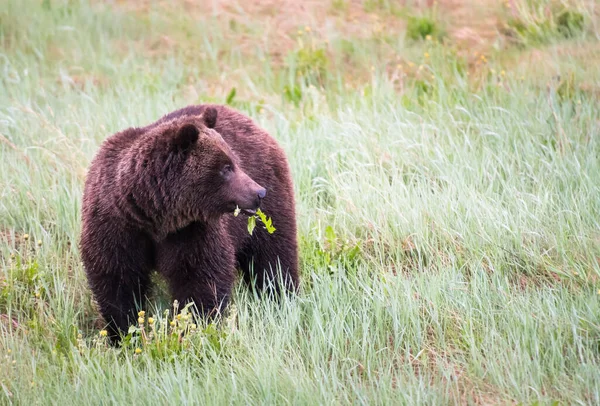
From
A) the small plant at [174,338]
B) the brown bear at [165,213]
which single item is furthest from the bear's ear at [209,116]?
the small plant at [174,338]

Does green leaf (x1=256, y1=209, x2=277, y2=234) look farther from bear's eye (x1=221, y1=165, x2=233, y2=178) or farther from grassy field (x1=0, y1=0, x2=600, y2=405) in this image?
grassy field (x1=0, y1=0, x2=600, y2=405)

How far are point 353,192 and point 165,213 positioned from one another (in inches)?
79.9

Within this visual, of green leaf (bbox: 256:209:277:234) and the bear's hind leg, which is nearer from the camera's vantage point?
the bear's hind leg

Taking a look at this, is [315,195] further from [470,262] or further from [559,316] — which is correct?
[559,316]

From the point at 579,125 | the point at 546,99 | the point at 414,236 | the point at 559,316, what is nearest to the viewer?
the point at 559,316

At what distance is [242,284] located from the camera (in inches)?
219

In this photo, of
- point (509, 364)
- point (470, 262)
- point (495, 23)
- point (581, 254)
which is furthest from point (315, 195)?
point (495, 23)

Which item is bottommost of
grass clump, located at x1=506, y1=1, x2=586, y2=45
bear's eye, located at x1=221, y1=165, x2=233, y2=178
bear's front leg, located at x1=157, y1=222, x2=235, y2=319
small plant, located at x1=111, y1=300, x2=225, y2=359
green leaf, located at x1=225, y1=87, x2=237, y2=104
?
small plant, located at x1=111, y1=300, x2=225, y2=359

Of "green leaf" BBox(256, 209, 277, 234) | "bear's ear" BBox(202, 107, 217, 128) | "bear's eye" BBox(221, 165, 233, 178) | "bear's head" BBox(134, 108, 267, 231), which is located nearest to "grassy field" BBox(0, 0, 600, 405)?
"green leaf" BBox(256, 209, 277, 234)

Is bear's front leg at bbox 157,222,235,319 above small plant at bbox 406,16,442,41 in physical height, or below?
below

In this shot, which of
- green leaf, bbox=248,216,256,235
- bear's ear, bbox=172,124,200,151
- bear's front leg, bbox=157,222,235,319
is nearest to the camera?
bear's ear, bbox=172,124,200,151

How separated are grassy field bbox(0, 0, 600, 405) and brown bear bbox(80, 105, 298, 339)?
0.84 feet

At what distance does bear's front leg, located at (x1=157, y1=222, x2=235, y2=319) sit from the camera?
473 centimetres

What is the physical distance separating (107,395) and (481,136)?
4.41 m
